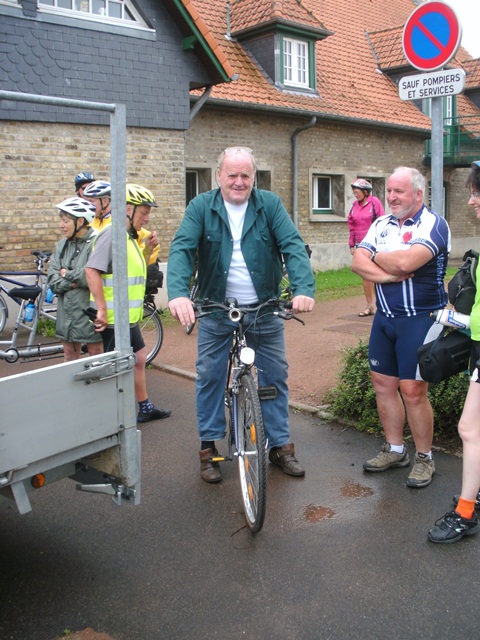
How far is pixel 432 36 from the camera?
17.4 feet

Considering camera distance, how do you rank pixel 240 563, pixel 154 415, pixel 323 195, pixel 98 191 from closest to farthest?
pixel 240 563 < pixel 98 191 < pixel 154 415 < pixel 323 195

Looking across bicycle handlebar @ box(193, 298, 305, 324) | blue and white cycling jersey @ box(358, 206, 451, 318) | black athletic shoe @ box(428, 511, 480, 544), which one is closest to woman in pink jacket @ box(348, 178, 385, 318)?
blue and white cycling jersey @ box(358, 206, 451, 318)

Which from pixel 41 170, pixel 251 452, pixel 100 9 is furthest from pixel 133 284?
pixel 100 9

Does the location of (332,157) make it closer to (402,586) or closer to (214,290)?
(214,290)

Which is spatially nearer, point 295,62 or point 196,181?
point 196,181

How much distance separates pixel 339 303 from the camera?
12.5 m

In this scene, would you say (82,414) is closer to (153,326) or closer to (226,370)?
(226,370)

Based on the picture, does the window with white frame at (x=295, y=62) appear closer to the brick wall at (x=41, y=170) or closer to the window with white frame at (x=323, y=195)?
the window with white frame at (x=323, y=195)

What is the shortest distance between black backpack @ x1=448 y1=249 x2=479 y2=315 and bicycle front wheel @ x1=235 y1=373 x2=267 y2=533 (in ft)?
4.01

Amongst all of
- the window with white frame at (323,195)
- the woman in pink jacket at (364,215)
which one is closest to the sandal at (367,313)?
the woman in pink jacket at (364,215)

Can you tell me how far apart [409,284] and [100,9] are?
9.91 m

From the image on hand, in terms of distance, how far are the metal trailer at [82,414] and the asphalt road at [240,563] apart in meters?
0.47

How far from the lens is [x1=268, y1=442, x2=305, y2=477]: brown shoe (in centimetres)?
467

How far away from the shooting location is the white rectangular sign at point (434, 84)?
510 centimetres
